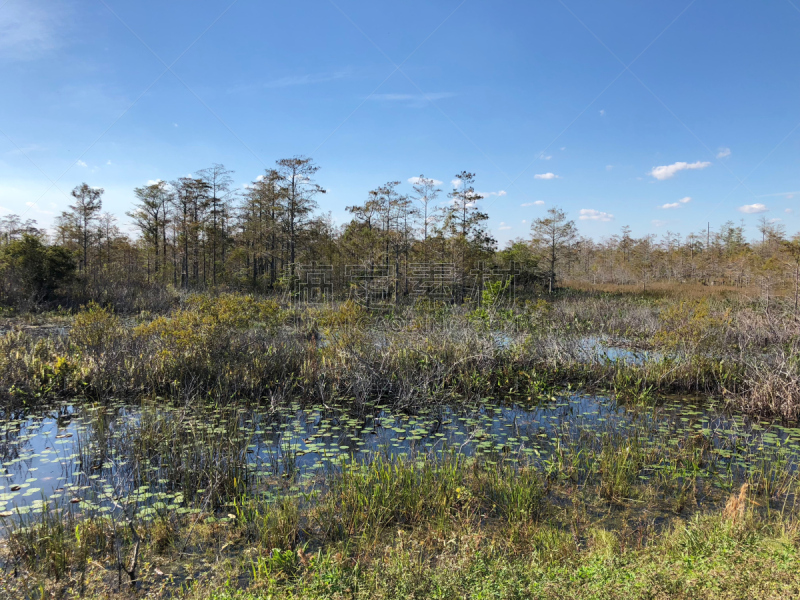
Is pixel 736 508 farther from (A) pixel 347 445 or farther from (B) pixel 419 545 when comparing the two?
(A) pixel 347 445

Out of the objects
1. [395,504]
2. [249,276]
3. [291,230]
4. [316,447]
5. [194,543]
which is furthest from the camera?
[249,276]

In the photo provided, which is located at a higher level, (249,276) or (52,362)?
(249,276)

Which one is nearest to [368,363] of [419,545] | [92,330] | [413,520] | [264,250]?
[413,520]

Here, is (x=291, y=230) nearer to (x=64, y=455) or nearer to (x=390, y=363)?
(x=390, y=363)

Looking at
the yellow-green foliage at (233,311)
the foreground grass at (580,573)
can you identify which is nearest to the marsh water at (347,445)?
the foreground grass at (580,573)

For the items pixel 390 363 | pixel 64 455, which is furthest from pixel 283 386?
pixel 64 455

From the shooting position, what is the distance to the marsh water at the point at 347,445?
13.0 feet

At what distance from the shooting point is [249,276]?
26.3 meters

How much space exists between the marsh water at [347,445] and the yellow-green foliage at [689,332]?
149 centimetres

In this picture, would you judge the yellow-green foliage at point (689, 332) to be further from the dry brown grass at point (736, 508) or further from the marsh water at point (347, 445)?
the dry brown grass at point (736, 508)

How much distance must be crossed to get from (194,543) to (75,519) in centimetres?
96

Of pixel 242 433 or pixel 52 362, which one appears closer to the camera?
pixel 242 433

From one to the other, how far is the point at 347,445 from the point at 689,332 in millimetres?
6817

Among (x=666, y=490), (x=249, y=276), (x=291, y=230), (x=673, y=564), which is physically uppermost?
(x=291, y=230)
